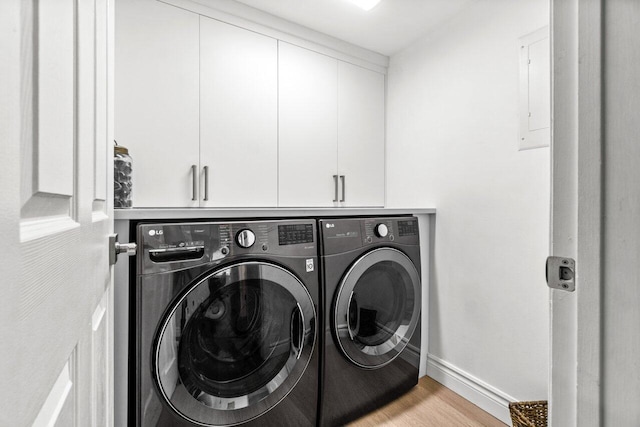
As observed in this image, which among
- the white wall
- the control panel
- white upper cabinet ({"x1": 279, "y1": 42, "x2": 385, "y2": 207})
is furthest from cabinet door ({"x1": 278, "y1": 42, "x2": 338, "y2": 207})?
the control panel

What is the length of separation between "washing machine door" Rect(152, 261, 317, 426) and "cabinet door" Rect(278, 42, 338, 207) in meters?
0.87

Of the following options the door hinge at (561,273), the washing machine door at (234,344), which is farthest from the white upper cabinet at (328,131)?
the door hinge at (561,273)

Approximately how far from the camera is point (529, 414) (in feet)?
3.92

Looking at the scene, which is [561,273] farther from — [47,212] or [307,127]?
[307,127]

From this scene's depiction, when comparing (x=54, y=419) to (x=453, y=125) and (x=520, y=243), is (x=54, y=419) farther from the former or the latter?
(x=453, y=125)

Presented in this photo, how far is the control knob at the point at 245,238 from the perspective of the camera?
1120mm

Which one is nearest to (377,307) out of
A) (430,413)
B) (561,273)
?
(430,413)

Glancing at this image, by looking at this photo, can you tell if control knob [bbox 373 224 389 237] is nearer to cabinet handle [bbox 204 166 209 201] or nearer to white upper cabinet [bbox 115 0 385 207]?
white upper cabinet [bbox 115 0 385 207]

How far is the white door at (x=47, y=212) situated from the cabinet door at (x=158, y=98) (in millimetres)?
1167

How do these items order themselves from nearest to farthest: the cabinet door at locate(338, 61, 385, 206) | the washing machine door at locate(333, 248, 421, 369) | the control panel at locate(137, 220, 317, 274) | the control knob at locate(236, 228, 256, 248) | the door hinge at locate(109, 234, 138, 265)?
the door hinge at locate(109, 234, 138, 265) < the control panel at locate(137, 220, 317, 274) < the control knob at locate(236, 228, 256, 248) < the washing machine door at locate(333, 248, 421, 369) < the cabinet door at locate(338, 61, 385, 206)

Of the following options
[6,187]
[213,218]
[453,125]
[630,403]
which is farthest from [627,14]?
[453,125]

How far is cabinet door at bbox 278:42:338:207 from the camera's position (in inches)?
76.6

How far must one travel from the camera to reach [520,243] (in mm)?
Result: 1424

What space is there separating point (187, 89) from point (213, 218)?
92 cm
